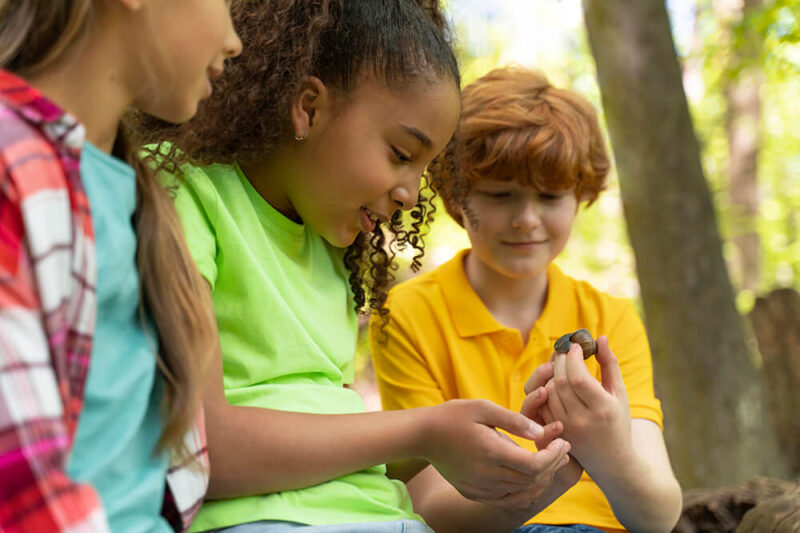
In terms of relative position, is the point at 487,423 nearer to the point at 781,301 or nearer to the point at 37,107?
the point at 37,107

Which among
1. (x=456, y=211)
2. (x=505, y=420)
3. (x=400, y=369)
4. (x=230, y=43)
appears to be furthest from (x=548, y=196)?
(x=230, y=43)

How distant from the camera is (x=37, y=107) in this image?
1091 mm

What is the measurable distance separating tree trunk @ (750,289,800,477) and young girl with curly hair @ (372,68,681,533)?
2.23 metres

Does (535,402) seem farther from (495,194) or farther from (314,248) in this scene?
(495,194)

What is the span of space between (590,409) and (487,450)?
1.04 ft

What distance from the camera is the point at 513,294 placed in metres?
2.49

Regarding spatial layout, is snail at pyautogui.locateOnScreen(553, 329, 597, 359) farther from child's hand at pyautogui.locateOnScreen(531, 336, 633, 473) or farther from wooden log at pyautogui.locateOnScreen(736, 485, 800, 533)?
wooden log at pyautogui.locateOnScreen(736, 485, 800, 533)

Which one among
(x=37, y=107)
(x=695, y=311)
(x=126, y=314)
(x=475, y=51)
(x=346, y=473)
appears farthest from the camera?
(x=475, y=51)

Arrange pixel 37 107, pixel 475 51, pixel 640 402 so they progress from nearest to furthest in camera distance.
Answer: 1. pixel 37 107
2. pixel 640 402
3. pixel 475 51

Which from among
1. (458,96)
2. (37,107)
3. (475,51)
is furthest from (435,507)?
(475,51)

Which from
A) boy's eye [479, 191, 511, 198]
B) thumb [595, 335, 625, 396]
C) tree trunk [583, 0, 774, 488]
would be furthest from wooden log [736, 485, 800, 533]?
tree trunk [583, 0, 774, 488]

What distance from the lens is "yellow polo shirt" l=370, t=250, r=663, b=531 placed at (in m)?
2.29

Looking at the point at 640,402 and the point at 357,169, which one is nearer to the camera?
the point at 357,169

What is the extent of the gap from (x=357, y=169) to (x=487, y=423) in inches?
23.3
